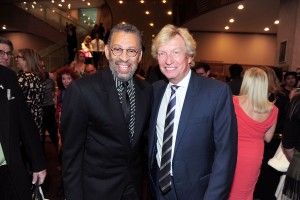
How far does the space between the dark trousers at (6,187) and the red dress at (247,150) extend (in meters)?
2.24

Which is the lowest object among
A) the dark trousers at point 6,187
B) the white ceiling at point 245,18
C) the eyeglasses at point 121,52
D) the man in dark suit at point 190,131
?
the dark trousers at point 6,187

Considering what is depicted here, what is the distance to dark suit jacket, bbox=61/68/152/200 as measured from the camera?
1927 mm

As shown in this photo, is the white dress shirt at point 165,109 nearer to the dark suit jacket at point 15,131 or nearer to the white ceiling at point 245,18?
the dark suit jacket at point 15,131

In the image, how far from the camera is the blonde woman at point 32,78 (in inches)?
157

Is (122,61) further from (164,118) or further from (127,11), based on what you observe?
(127,11)

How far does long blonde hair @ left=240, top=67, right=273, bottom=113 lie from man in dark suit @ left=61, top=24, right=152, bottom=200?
153 centimetres

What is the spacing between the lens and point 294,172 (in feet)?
8.01

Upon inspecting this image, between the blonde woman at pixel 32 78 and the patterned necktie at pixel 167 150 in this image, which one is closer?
the patterned necktie at pixel 167 150

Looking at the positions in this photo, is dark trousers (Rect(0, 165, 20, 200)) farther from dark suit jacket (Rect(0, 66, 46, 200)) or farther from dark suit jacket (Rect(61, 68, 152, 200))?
dark suit jacket (Rect(61, 68, 152, 200))

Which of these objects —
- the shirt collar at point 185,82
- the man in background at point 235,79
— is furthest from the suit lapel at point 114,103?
the man in background at point 235,79

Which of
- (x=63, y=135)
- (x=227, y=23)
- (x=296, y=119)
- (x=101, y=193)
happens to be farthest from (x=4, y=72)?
(x=227, y=23)

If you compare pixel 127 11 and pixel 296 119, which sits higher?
pixel 127 11

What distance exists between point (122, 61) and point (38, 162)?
99 cm

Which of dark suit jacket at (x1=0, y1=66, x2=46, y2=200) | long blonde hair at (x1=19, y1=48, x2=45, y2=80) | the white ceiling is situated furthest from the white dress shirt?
the white ceiling
